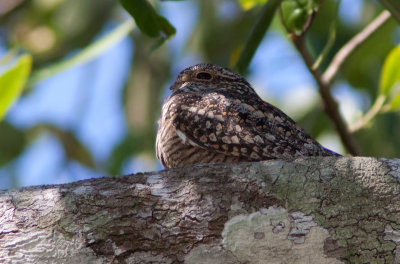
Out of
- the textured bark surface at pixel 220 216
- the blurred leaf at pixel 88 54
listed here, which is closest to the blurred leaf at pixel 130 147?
the blurred leaf at pixel 88 54

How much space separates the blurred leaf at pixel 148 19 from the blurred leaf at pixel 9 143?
295cm

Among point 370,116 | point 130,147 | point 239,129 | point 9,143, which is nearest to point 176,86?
point 239,129

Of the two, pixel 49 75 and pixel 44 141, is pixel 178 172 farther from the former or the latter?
pixel 44 141

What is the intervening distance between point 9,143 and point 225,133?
3428 millimetres

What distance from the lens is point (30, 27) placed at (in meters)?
6.75

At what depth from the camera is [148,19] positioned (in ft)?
12.5

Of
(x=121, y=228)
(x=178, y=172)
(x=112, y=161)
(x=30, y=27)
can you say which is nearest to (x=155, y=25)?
(x=178, y=172)

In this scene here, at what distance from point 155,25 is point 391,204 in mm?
1746

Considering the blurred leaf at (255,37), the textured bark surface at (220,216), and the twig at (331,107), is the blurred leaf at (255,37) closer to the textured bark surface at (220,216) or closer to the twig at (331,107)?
the twig at (331,107)

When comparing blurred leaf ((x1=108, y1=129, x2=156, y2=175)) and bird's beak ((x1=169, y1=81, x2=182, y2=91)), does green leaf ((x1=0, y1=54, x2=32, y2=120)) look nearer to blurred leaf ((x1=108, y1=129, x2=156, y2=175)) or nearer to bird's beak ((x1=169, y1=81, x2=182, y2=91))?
bird's beak ((x1=169, y1=81, x2=182, y2=91))

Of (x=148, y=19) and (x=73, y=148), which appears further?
(x=73, y=148)

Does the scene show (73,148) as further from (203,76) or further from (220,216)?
(220,216)

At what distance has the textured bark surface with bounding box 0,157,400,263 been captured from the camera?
2.63 meters

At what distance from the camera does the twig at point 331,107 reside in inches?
169
